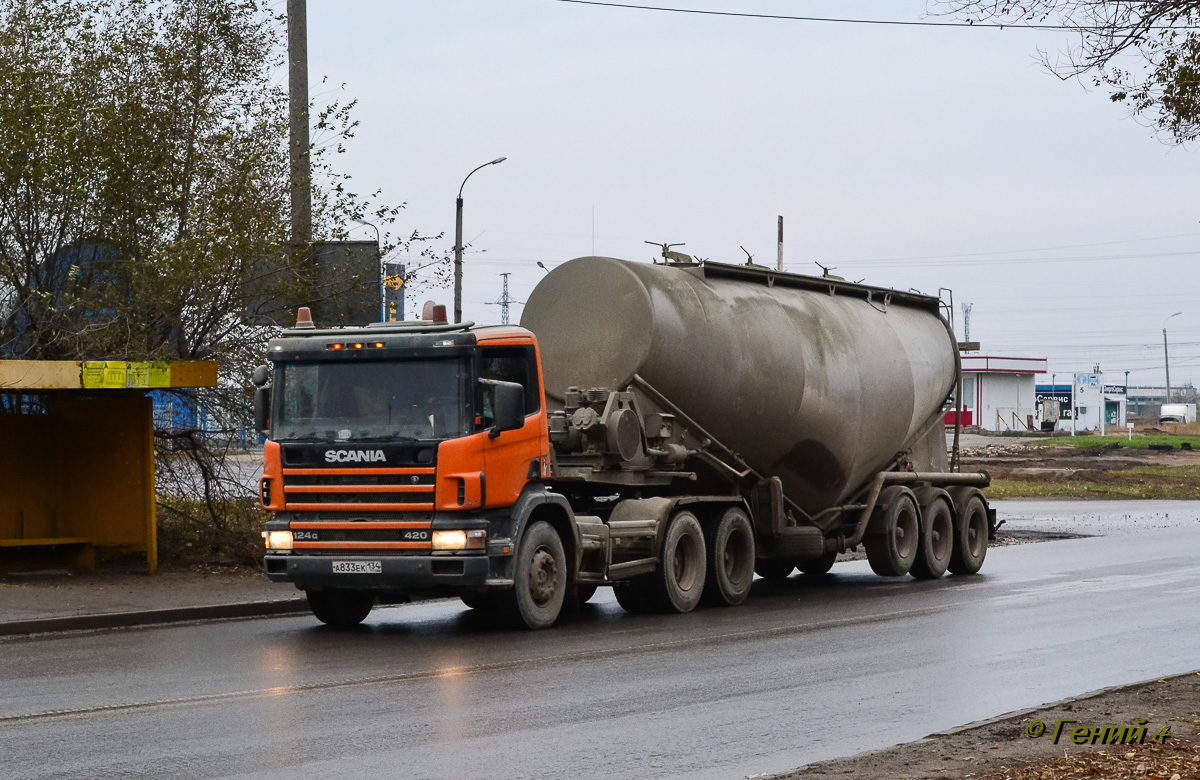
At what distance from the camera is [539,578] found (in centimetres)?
1395

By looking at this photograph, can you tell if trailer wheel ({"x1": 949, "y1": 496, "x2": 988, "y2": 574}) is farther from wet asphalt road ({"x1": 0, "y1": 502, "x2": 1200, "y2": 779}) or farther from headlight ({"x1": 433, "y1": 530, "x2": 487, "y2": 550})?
headlight ({"x1": 433, "y1": 530, "x2": 487, "y2": 550})

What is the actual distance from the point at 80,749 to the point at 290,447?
216 inches

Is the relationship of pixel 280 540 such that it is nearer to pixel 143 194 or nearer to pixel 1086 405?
pixel 143 194

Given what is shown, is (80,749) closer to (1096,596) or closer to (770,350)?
(770,350)

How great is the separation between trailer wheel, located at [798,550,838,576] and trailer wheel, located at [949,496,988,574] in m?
1.76

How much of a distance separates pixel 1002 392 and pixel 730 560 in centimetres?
9110

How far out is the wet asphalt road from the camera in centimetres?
802

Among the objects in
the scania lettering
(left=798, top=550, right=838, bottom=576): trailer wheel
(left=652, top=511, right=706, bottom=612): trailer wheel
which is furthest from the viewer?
(left=798, top=550, right=838, bottom=576): trailer wheel

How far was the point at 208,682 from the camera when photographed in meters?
10.6

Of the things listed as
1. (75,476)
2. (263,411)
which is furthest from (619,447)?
(75,476)

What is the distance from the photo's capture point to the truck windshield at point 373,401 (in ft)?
43.3

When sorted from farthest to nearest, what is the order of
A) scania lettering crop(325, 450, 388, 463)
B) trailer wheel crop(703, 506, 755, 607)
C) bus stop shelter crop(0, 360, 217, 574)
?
1. bus stop shelter crop(0, 360, 217, 574)
2. trailer wheel crop(703, 506, 755, 607)
3. scania lettering crop(325, 450, 388, 463)

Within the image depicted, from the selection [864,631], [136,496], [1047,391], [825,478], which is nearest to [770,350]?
[825,478]

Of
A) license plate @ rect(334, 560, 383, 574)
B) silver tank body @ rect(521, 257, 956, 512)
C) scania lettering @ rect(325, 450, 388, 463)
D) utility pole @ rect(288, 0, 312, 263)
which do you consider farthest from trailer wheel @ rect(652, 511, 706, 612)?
utility pole @ rect(288, 0, 312, 263)
